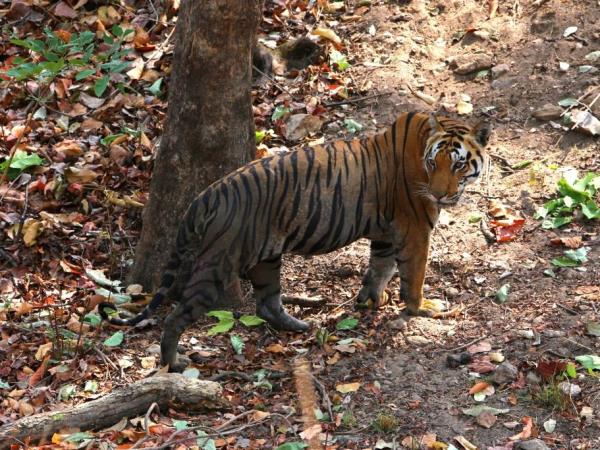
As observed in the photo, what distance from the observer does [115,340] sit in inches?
250

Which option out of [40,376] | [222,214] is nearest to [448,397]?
[222,214]

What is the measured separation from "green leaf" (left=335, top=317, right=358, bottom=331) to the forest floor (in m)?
0.03

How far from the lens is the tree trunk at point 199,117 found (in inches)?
257

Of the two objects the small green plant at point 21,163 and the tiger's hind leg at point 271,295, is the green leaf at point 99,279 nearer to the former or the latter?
the tiger's hind leg at point 271,295

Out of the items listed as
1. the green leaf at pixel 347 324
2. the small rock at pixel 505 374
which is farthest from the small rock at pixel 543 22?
the small rock at pixel 505 374

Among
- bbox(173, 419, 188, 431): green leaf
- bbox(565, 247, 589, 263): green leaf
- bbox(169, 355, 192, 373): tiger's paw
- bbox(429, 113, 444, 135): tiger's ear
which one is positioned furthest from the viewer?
bbox(565, 247, 589, 263): green leaf

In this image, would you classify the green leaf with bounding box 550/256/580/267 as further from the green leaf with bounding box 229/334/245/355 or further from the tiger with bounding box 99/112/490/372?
the green leaf with bounding box 229/334/245/355

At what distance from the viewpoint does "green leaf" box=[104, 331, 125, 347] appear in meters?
6.30

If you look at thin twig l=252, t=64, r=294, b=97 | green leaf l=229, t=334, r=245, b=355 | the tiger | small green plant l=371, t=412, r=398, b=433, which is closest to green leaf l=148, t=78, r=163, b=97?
thin twig l=252, t=64, r=294, b=97

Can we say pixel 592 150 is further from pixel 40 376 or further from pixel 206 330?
pixel 40 376

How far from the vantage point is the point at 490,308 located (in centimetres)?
652

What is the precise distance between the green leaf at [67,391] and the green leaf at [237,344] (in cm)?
113

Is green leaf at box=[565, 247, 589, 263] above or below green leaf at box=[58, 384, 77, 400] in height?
above

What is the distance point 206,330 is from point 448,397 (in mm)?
1935
